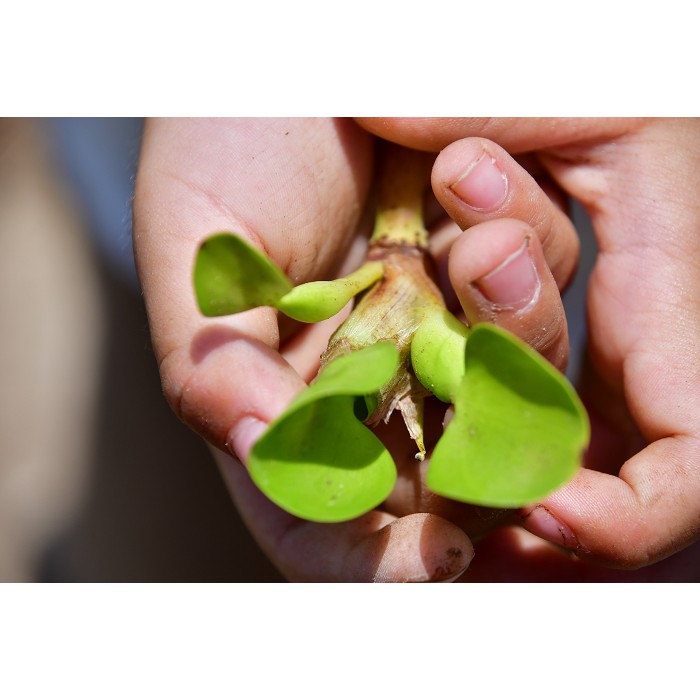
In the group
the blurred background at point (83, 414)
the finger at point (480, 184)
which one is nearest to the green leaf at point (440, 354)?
the finger at point (480, 184)

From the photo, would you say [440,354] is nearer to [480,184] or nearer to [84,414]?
[480,184]

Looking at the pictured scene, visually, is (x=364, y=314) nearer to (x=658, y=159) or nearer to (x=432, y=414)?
(x=432, y=414)

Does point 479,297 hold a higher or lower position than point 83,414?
higher

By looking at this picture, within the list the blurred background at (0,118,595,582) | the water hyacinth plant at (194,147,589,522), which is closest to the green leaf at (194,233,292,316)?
the water hyacinth plant at (194,147,589,522)

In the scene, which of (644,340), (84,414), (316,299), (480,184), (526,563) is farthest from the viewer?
(84,414)

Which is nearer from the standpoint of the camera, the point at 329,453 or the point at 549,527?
the point at 329,453

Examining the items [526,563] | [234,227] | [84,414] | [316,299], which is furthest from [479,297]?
[84,414]

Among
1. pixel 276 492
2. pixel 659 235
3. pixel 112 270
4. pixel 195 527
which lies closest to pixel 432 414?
pixel 276 492
